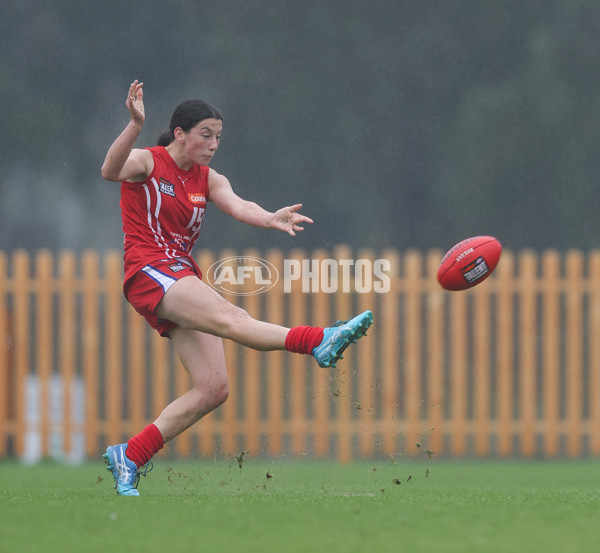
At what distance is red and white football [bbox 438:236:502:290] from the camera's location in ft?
21.5

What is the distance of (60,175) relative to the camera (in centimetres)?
1788

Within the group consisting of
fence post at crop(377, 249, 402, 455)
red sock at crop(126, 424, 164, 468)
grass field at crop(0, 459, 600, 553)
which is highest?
fence post at crop(377, 249, 402, 455)

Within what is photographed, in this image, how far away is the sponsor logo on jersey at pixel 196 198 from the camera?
5941 mm

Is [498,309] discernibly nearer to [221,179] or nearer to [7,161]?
[221,179]

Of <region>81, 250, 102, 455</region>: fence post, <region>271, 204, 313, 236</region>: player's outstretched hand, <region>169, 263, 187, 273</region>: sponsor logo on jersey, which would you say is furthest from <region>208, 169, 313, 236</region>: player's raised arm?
<region>81, 250, 102, 455</region>: fence post

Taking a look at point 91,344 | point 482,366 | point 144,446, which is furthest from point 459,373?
point 144,446

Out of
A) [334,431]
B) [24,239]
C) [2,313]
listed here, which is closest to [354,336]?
[334,431]

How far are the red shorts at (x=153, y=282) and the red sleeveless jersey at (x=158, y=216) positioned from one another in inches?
1.4

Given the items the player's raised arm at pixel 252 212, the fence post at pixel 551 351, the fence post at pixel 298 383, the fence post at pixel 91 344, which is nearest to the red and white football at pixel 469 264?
the player's raised arm at pixel 252 212

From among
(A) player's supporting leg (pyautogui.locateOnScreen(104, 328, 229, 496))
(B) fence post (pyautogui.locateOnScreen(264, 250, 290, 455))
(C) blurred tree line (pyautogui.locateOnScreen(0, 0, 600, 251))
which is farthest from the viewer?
(C) blurred tree line (pyautogui.locateOnScreen(0, 0, 600, 251))

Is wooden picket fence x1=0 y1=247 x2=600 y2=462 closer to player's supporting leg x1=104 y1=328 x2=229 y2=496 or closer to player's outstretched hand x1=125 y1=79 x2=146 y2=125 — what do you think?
player's supporting leg x1=104 y1=328 x2=229 y2=496

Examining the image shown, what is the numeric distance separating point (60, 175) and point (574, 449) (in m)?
10.2

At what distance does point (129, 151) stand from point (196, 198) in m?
0.56

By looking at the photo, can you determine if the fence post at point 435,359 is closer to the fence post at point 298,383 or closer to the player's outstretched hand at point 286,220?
the fence post at point 298,383
